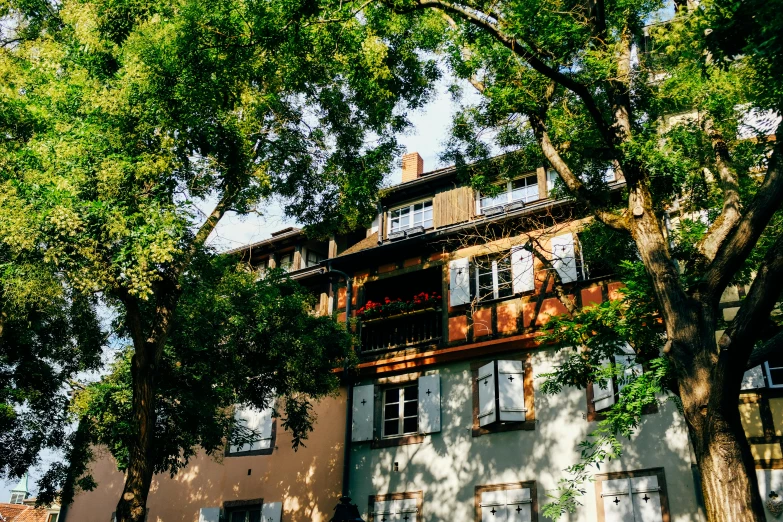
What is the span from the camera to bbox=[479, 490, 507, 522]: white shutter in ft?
48.0

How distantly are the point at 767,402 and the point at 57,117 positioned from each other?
41.0 ft

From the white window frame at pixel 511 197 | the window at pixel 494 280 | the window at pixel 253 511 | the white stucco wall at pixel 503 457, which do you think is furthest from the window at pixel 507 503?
the white window frame at pixel 511 197

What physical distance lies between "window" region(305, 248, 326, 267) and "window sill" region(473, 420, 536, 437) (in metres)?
7.92

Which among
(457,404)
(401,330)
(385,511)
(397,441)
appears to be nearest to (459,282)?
(401,330)

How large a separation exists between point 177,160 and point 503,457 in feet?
28.6

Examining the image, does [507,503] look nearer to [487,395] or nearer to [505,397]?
[505,397]

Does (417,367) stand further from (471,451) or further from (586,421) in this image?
(586,421)

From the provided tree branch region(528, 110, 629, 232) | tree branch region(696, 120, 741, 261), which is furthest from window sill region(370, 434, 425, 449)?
tree branch region(696, 120, 741, 261)

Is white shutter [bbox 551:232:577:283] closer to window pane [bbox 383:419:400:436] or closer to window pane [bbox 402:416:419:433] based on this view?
window pane [bbox 402:416:419:433]

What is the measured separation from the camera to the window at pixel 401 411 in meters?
17.1

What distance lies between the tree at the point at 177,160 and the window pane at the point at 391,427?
253 cm

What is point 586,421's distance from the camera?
1442cm

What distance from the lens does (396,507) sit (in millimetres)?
16031

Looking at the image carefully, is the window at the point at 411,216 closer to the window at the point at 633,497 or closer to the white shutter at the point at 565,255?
the white shutter at the point at 565,255
